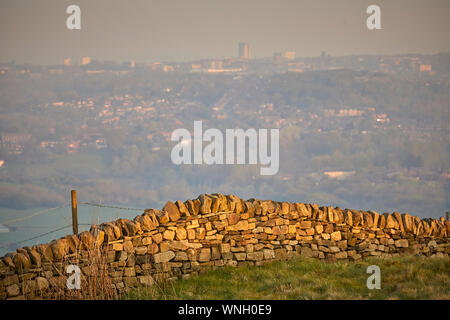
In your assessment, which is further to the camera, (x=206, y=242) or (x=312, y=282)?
(x=206, y=242)

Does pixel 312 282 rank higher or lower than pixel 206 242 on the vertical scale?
lower

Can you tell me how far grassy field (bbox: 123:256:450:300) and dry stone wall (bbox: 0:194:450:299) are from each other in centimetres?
36

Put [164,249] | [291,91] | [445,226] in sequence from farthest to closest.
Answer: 1. [291,91]
2. [445,226]
3. [164,249]

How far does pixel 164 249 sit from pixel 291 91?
376ft

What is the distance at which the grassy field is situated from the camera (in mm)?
9852

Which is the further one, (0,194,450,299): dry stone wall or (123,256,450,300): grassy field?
(0,194,450,299): dry stone wall

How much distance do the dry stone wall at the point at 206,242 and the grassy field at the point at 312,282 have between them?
358 millimetres

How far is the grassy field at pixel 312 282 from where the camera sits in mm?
9852

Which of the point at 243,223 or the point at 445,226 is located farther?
the point at 445,226

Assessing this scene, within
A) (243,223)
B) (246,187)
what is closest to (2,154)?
(246,187)

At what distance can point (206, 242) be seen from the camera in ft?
38.0

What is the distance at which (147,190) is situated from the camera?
110250mm

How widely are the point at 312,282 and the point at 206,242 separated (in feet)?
7.45
